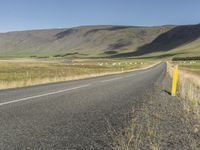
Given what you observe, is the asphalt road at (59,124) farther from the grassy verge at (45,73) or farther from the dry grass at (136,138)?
the grassy verge at (45,73)

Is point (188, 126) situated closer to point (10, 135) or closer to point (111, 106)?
point (111, 106)

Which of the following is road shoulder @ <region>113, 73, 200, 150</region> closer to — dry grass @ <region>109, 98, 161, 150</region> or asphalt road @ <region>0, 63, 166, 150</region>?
dry grass @ <region>109, 98, 161, 150</region>

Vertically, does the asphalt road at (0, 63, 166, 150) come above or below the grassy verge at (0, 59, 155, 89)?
above

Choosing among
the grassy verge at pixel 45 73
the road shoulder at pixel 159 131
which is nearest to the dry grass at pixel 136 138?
the road shoulder at pixel 159 131

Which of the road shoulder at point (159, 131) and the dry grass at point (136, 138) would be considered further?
the road shoulder at point (159, 131)

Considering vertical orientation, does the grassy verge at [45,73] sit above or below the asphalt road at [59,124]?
below

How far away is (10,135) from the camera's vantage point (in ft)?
17.2

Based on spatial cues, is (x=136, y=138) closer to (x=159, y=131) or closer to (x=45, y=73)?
(x=159, y=131)

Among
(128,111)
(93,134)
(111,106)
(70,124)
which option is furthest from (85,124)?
(111,106)

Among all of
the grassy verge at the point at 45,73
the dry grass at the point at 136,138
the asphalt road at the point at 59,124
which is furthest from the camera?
the grassy verge at the point at 45,73

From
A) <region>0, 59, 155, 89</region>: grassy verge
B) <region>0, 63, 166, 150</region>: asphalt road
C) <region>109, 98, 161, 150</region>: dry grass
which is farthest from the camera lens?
<region>0, 59, 155, 89</region>: grassy verge

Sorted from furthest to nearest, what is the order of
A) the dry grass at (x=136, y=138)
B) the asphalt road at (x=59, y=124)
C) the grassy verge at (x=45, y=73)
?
the grassy verge at (x=45, y=73), the asphalt road at (x=59, y=124), the dry grass at (x=136, y=138)

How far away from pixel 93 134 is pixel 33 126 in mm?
1348

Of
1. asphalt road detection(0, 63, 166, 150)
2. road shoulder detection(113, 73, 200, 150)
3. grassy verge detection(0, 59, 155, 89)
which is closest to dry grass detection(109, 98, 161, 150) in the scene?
road shoulder detection(113, 73, 200, 150)
